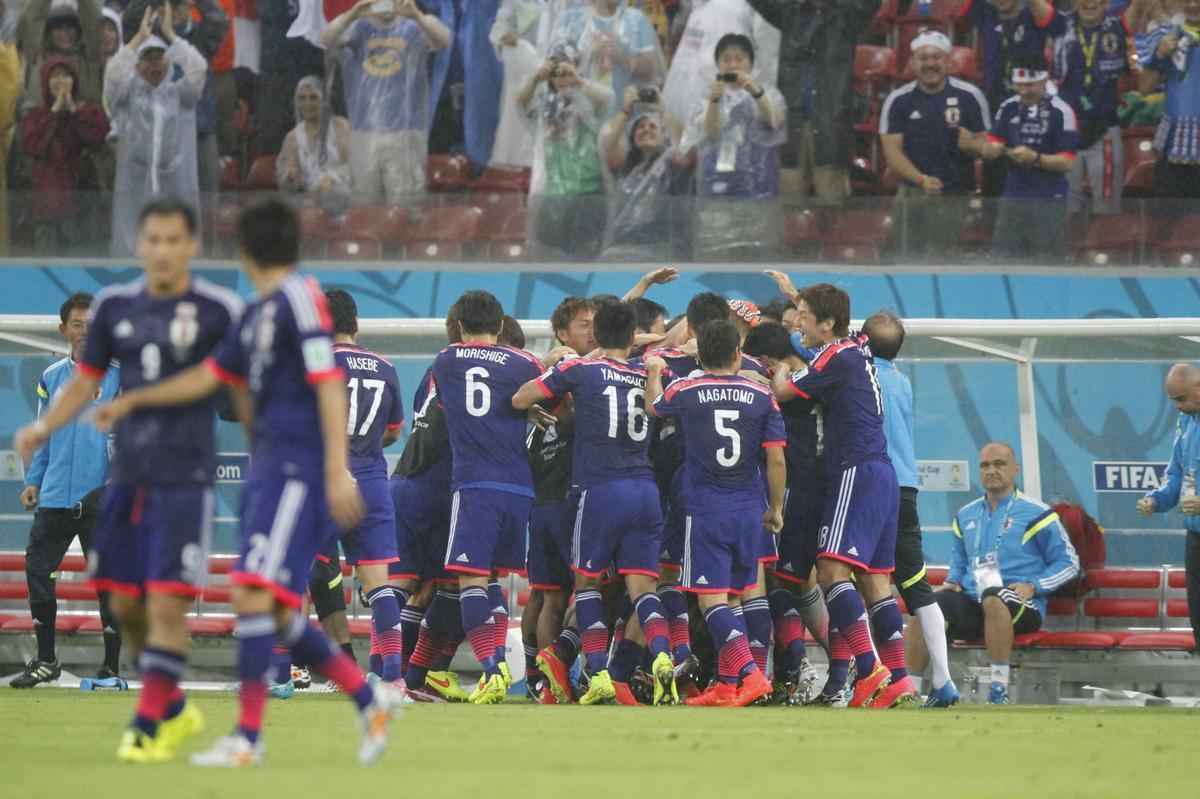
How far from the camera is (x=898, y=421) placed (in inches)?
442

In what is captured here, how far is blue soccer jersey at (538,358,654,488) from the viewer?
10258 millimetres

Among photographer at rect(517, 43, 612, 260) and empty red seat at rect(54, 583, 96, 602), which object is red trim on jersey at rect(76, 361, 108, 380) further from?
photographer at rect(517, 43, 612, 260)

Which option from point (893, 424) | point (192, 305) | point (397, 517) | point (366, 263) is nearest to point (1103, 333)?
point (893, 424)

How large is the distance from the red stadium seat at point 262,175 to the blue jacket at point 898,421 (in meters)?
6.86

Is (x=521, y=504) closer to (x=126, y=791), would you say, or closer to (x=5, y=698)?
(x=5, y=698)

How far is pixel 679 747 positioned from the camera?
22.2 feet

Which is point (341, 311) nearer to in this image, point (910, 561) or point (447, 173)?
point (910, 561)

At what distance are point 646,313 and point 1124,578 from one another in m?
3.83

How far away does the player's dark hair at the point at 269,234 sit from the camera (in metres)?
5.79

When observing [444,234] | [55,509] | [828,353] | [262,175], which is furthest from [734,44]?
[55,509]

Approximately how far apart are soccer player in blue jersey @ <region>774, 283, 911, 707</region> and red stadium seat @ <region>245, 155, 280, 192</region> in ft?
23.4

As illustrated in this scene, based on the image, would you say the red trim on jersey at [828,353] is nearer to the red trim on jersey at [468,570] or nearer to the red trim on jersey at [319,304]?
the red trim on jersey at [468,570]

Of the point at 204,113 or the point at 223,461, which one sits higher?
the point at 204,113

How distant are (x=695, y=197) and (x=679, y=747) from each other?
9.21 m
